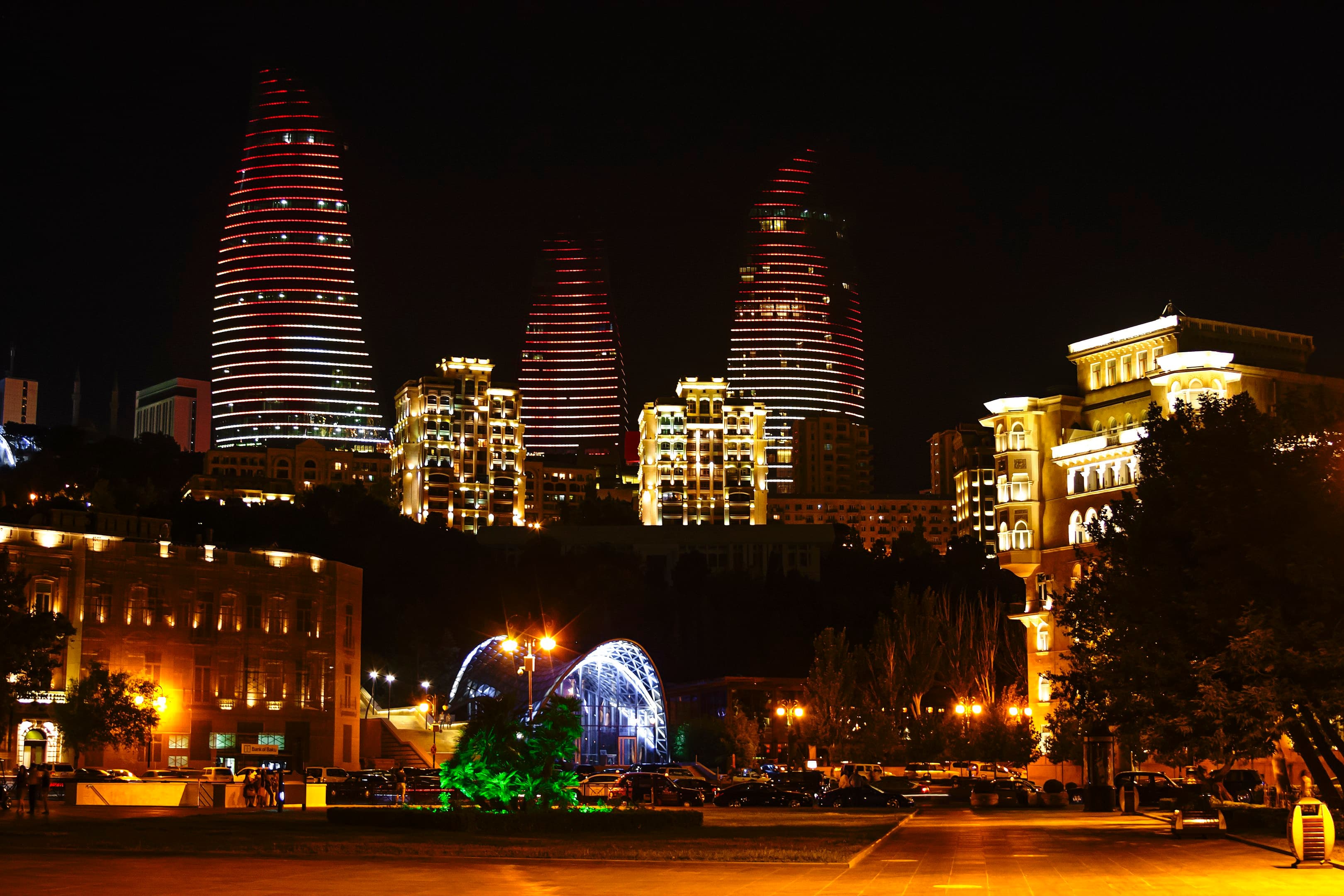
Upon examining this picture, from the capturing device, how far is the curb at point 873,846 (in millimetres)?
32062

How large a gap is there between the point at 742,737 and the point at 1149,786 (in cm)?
4724

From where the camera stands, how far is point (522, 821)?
39.2 m

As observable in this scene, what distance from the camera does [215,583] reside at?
10094 centimetres

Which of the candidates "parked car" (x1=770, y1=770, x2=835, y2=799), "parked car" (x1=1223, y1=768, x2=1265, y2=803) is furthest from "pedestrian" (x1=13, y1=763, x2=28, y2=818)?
"parked car" (x1=1223, y1=768, x2=1265, y2=803)

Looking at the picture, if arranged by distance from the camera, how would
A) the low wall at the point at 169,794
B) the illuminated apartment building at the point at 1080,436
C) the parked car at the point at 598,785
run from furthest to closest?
the illuminated apartment building at the point at 1080,436, the parked car at the point at 598,785, the low wall at the point at 169,794

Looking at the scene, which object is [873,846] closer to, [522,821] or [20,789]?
[522,821]

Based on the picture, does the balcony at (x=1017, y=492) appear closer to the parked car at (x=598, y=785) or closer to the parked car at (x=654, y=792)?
the parked car at (x=598, y=785)

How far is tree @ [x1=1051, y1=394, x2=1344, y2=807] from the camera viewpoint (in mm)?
37812

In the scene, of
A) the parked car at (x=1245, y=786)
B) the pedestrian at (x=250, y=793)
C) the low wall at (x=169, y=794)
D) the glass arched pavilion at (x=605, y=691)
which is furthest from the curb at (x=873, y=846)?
the glass arched pavilion at (x=605, y=691)

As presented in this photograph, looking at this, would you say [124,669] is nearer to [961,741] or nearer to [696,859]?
[961,741]

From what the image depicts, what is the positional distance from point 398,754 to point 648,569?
267 feet

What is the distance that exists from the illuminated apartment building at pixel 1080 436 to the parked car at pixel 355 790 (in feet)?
122

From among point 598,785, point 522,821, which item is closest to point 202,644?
point 598,785

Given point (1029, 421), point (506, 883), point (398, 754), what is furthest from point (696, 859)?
point (398, 754)
